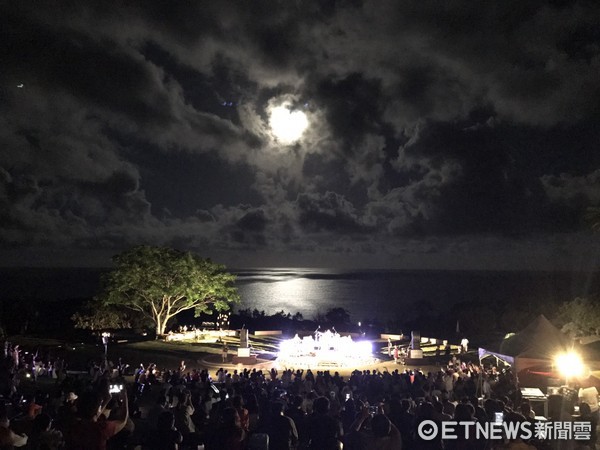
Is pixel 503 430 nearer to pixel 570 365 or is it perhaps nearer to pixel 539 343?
pixel 570 365

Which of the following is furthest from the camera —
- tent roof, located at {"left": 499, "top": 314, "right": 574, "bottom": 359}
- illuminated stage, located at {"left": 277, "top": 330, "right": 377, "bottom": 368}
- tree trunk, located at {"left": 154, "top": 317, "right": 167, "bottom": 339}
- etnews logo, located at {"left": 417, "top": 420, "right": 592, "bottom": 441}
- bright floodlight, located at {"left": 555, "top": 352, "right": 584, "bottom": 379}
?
tree trunk, located at {"left": 154, "top": 317, "right": 167, "bottom": 339}

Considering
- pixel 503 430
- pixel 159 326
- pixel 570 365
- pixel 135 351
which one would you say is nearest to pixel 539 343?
pixel 570 365

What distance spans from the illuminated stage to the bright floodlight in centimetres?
1318

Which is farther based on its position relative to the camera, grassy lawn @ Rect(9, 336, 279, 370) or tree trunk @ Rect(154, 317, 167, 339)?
tree trunk @ Rect(154, 317, 167, 339)

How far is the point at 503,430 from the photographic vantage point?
22.8ft

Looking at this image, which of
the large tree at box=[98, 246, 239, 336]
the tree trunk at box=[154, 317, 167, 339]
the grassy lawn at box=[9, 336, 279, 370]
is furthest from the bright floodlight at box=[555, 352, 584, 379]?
the tree trunk at box=[154, 317, 167, 339]

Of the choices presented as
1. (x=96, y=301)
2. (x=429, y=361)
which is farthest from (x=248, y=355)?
(x=96, y=301)

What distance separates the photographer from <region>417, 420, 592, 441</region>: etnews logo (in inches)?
284

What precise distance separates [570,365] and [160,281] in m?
32.0

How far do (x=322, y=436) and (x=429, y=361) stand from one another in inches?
905

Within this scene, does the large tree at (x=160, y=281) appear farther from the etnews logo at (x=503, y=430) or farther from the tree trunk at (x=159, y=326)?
the etnews logo at (x=503, y=430)

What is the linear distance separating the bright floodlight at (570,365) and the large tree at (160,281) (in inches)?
1172

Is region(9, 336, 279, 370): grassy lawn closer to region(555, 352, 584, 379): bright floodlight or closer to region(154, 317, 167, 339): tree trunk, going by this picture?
region(154, 317, 167, 339): tree trunk

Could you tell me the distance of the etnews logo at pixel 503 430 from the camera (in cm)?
721
